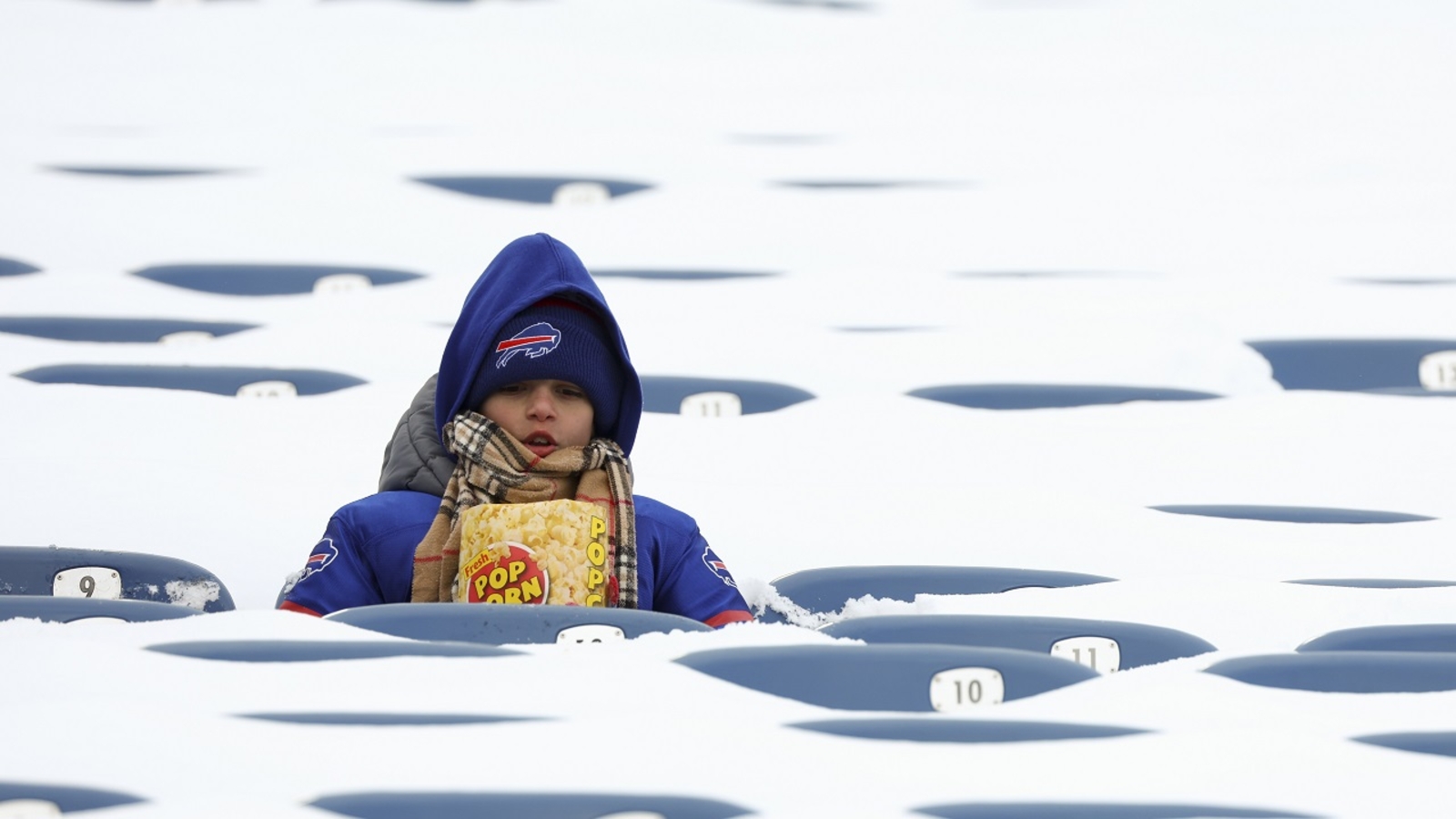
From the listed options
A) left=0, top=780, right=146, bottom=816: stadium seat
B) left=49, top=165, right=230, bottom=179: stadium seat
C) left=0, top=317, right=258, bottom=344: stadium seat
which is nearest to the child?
left=0, top=780, right=146, bottom=816: stadium seat

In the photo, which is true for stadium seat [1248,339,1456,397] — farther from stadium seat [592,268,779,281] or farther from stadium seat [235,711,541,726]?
stadium seat [235,711,541,726]

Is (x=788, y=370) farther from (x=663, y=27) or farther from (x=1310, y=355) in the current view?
(x=663, y=27)

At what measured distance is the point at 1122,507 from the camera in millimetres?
2043

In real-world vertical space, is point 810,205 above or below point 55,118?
below

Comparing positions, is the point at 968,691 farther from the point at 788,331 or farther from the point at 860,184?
the point at 860,184

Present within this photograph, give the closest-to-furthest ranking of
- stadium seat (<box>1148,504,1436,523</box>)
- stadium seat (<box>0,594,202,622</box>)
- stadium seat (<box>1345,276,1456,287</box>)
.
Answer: stadium seat (<box>0,594,202,622</box>) → stadium seat (<box>1148,504,1436,523</box>) → stadium seat (<box>1345,276,1456,287</box>)

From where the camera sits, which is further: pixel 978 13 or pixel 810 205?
pixel 978 13

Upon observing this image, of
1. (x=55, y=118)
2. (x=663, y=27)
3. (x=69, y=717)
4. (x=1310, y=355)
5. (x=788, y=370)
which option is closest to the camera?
→ (x=69, y=717)

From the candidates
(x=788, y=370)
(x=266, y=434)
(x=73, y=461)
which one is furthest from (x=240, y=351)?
(x=788, y=370)

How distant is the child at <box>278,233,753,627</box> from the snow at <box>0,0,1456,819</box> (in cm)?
13

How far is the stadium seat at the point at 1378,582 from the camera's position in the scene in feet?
5.99

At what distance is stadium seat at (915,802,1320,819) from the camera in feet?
3.59

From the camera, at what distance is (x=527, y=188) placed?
3117mm

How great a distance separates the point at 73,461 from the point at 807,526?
82cm
